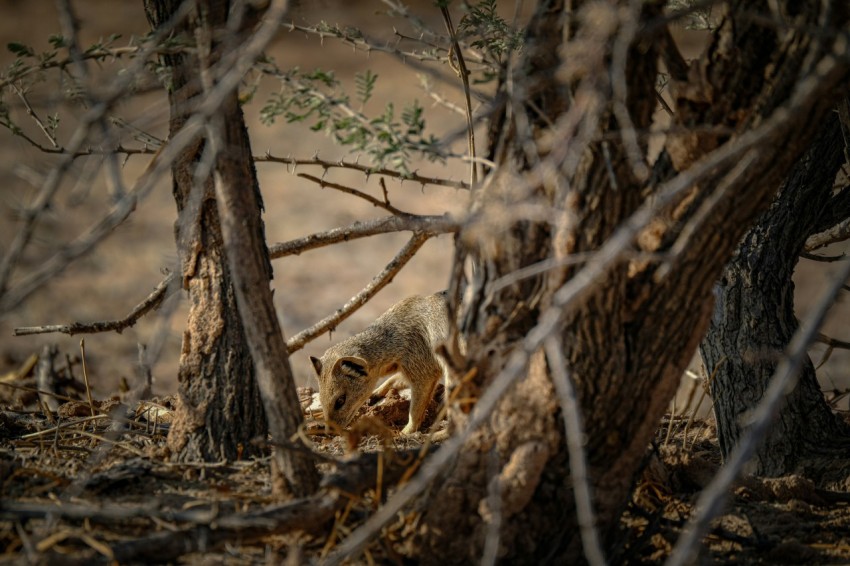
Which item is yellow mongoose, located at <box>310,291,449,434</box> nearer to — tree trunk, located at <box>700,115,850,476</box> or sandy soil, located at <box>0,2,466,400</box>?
sandy soil, located at <box>0,2,466,400</box>

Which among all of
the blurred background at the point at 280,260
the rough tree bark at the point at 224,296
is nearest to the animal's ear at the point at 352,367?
the blurred background at the point at 280,260

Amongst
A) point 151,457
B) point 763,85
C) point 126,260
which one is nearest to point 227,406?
point 151,457

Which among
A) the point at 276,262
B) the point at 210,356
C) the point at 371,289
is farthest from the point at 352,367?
the point at 276,262

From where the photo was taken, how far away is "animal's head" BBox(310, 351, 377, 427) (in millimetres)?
6062

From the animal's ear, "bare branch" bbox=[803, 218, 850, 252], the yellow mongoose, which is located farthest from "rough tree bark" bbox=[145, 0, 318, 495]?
"bare branch" bbox=[803, 218, 850, 252]

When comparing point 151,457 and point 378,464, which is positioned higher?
point 151,457

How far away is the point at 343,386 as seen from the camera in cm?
613

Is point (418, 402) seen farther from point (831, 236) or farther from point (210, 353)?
point (831, 236)

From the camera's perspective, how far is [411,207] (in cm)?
1176

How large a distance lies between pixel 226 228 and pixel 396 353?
3641 millimetres

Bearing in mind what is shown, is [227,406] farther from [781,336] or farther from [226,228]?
[781,336]

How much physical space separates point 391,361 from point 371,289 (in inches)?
71.9

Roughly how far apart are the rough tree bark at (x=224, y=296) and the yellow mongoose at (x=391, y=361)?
8.14 feet

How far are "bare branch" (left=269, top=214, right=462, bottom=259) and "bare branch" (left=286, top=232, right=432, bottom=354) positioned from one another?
1.05ft
